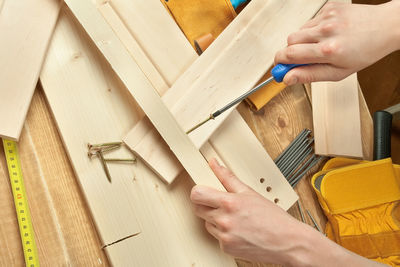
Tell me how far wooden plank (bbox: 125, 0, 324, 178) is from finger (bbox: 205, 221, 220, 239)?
0.83ft

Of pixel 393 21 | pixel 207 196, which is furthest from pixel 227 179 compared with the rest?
pixel 393 21

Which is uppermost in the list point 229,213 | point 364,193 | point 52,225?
point 52,225

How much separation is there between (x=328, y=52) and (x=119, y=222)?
0.81 m

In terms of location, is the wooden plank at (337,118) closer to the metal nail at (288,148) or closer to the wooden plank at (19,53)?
the metal nail at (288,148)

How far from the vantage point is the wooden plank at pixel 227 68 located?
3.96 feet

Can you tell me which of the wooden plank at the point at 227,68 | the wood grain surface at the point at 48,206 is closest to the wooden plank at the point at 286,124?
the wooden plank at the point at 227,68

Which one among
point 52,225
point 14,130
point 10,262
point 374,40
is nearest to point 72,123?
point 14,130

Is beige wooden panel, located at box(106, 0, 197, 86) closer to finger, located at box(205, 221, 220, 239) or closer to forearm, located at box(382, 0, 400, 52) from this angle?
finger, located at box(205, 221, 220, 239)

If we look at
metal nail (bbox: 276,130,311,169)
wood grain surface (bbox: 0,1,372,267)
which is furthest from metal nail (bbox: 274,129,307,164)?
wood grain surface (bbox: 0,1,372,267)

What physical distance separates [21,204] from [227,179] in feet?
2.08

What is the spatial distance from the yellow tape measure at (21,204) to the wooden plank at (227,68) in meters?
0.35

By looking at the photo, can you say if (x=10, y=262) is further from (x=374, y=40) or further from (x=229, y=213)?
(x=374, y=40)

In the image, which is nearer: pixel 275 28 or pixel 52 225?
pixel 52 225

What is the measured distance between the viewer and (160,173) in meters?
1.15
